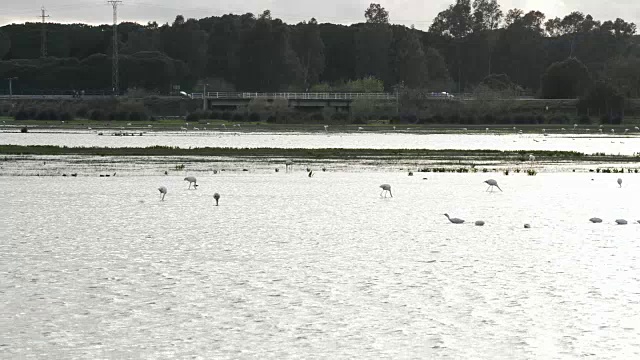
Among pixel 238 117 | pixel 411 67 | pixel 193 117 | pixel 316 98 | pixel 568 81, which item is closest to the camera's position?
pixel 238 117

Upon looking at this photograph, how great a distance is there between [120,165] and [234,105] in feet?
373

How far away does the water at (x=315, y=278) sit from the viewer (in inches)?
677

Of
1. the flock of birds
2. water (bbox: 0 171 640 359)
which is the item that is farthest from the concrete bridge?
water (bbox: 0 171 640 359)

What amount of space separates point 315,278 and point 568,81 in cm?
14331

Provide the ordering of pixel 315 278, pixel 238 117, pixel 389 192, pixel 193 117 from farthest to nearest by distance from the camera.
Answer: pixel 193 117 < pixel 238 117 < pixel 389 192 < pixel 315 278

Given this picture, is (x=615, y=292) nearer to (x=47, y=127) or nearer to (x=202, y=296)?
(x=202, y=296)

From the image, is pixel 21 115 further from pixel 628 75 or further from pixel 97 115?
pixel 628 75

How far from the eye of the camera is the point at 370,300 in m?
20.4

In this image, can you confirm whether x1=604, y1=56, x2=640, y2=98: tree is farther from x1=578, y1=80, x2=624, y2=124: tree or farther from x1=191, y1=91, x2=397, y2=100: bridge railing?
x1=191, y1=91, x2=397, y2=100: bridge railing

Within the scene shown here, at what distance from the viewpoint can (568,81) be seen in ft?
526

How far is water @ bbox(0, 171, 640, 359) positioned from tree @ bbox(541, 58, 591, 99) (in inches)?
4830

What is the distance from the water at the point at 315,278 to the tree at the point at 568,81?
12268cm

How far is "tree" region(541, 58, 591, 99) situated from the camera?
159 m

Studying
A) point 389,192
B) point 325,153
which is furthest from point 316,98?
point 389,192
